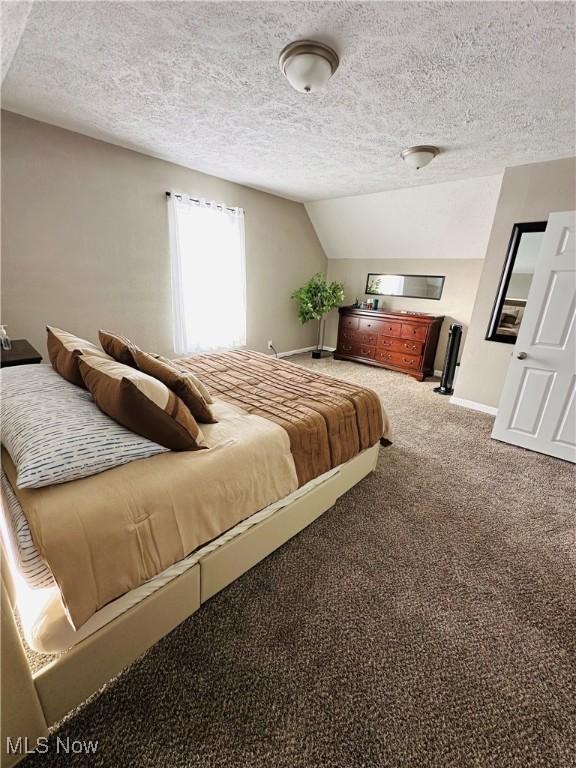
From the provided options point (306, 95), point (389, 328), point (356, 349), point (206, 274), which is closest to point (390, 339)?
point (389, 328)

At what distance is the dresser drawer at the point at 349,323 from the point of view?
549 cm

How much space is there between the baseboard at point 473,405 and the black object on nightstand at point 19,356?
427cm

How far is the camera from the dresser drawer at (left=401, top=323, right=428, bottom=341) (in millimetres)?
4742

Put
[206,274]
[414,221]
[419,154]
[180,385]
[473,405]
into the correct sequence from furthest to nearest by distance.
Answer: [414,221] → [206,274] → [473,405] → [419,154] → [180,385]

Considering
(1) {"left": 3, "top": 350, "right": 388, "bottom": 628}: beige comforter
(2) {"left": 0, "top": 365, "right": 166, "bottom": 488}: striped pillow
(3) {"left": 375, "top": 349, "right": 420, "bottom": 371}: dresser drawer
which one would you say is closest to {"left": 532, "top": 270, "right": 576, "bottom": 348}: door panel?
(1) {"left": 3, "top": 350, "right": 388, "bottom": 628}: beige comforter

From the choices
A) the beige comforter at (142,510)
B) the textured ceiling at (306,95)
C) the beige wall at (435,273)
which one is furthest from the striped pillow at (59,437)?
the beige wall at (435,273)

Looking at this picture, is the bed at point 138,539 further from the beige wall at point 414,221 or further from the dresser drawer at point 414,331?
the beige wall at point 414,221

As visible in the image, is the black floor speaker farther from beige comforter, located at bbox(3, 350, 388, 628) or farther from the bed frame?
the bed frame

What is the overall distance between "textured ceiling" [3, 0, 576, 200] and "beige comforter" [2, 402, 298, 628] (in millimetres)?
2000

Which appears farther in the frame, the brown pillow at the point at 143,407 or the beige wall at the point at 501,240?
the beige wall at the point at 501,240

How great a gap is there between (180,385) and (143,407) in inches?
14.5

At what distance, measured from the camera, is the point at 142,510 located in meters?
1.09

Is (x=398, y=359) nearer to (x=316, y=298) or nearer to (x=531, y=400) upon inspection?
(x=316, y=298)

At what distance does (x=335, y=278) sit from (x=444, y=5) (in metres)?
4.72
